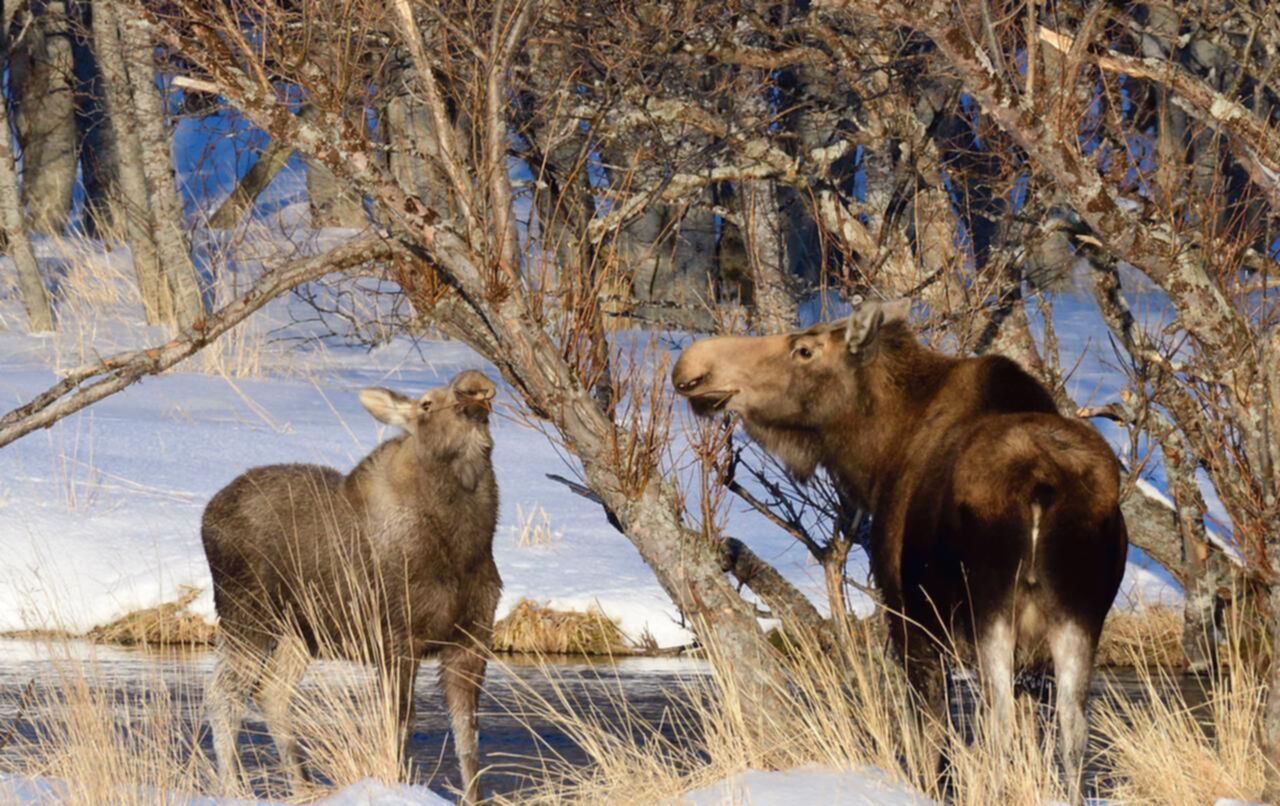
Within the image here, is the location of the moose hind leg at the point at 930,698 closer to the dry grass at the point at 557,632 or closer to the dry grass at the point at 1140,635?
the dry grass at the point at 557,632

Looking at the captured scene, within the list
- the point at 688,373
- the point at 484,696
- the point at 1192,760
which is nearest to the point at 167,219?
the point at 484,696

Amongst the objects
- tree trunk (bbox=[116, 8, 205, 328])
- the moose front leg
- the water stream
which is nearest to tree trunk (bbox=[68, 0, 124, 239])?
tree trunk (bbox=[116, 8, 205, 328])

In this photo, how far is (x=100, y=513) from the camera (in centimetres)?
1247

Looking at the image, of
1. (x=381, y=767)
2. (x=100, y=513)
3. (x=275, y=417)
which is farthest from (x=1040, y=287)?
(x=275, y=417)

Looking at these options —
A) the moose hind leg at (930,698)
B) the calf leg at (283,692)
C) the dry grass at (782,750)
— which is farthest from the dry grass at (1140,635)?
the calf leg at (283,692)

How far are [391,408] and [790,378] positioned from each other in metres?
2.01

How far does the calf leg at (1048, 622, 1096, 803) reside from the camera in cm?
543

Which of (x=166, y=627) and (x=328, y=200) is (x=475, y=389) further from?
(x=328, y=200)

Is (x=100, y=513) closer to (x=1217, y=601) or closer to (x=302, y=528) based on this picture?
(x=302, y=528)

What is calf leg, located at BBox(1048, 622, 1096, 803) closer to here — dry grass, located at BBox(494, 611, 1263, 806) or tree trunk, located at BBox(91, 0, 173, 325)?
dry grass, located at BBox(494, 611, 1263, 806)

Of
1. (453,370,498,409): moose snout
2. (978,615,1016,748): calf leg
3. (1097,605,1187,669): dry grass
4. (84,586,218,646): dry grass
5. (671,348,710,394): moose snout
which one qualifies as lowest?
(1097,605,1187,669): dry grass

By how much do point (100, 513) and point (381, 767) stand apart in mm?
6738

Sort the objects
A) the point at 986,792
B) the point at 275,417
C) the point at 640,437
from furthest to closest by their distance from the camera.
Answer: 1. the point at 275,417
2. the point at 640,437
3. the point at 986,792

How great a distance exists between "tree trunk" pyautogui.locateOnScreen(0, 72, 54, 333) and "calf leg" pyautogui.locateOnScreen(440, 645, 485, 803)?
12.5m
